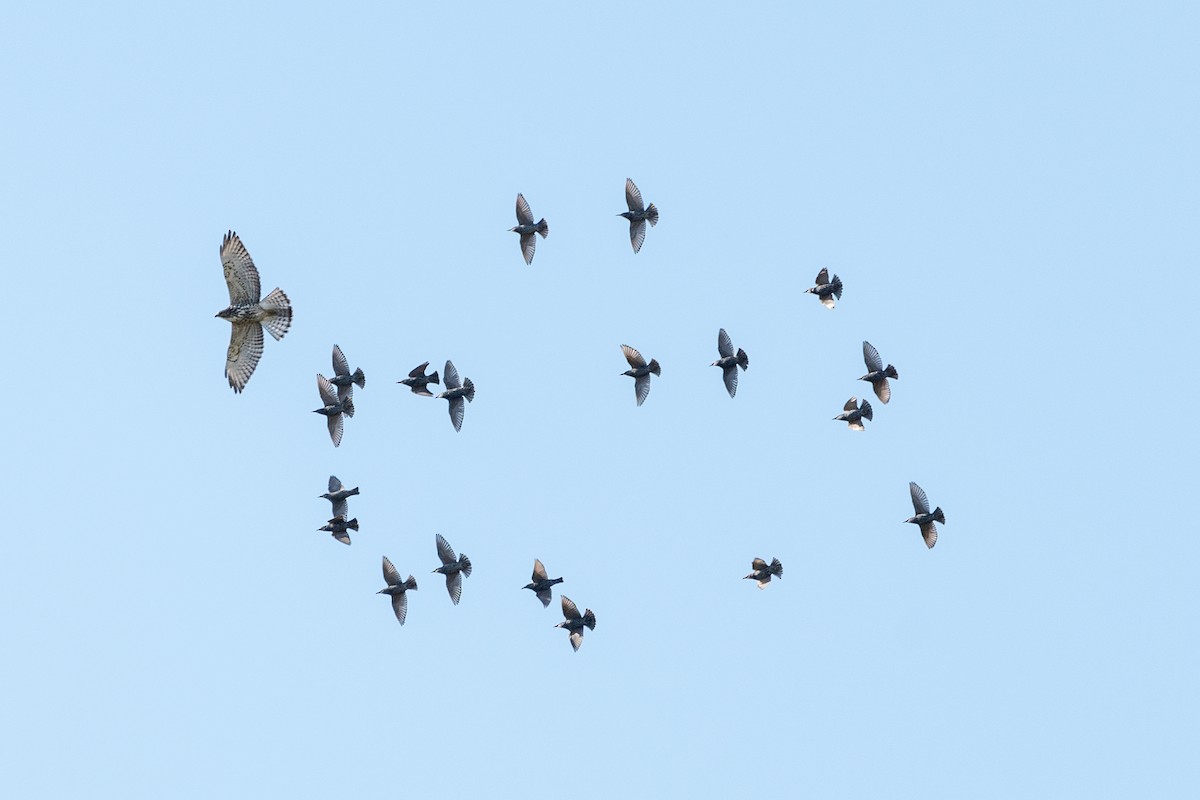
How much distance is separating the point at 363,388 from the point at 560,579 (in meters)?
7.65

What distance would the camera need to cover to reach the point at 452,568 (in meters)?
72.3

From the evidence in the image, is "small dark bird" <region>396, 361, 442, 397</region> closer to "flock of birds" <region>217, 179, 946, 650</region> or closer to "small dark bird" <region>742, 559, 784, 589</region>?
"flock of birds" <region>217, 179, 946, 650</region>

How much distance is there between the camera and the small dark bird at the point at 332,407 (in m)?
73.6

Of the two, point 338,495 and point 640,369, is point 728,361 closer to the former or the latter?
point 640,369

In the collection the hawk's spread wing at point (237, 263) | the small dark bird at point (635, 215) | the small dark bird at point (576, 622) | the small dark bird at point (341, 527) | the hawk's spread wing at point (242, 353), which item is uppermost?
the small dark bird at point (635, 215)

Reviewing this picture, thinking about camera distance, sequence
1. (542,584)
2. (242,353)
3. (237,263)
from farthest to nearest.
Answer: (542,584), (242,353), (237,263)

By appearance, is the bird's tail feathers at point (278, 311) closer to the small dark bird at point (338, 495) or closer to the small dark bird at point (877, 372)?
the small dark bird at point (338, 495)

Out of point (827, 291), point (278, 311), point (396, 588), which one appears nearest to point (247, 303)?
point (278, 311)

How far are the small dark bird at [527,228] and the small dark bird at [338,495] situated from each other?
8158 millimetres

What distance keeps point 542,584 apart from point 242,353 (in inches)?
408

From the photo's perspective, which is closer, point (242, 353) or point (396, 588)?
point (242, 353)

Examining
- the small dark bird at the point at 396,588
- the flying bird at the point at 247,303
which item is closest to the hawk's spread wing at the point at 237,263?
the flying bird at the point at 247,303

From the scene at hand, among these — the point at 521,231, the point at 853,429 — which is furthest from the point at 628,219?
the point at 853,429

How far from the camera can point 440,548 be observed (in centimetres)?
7256
